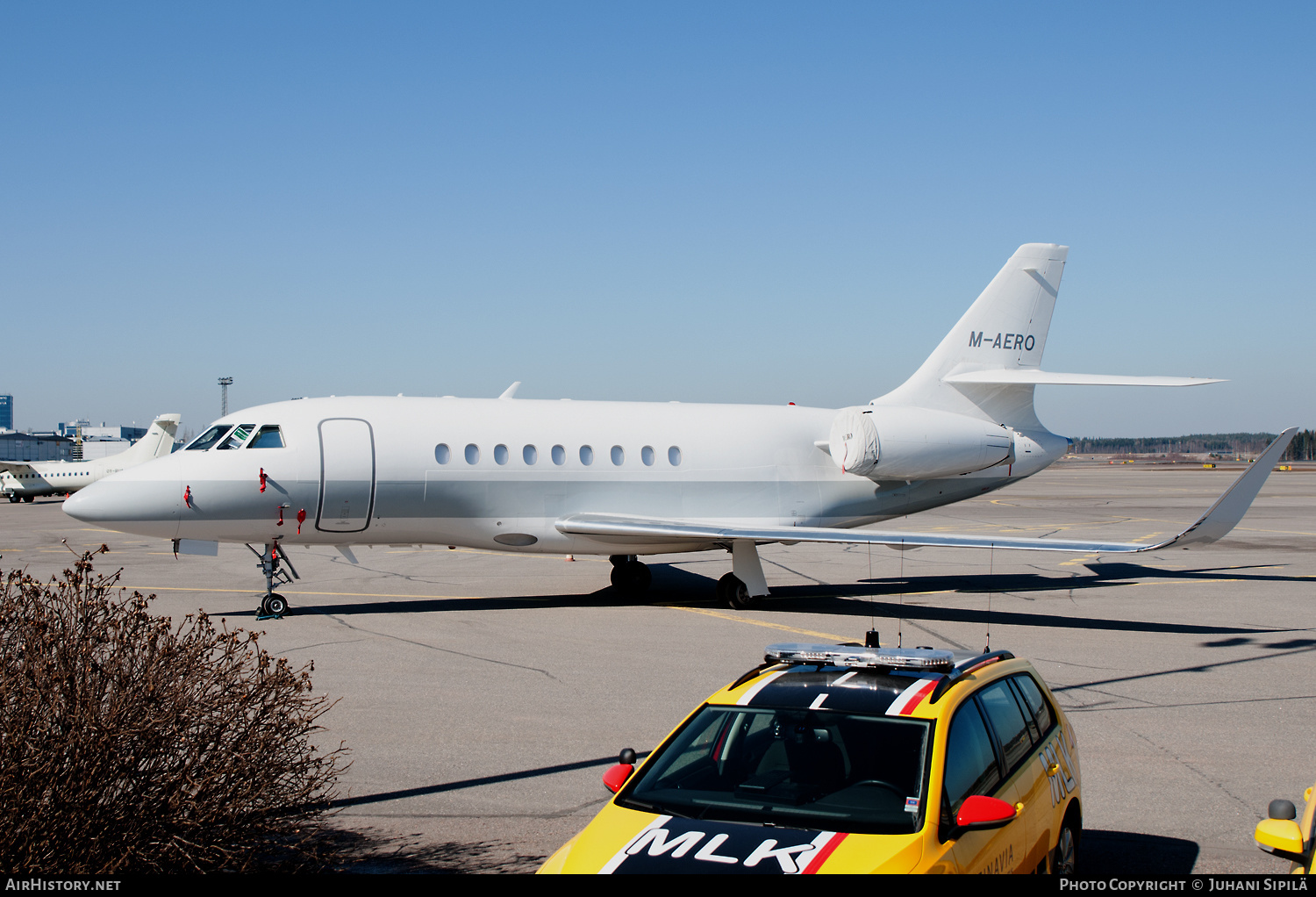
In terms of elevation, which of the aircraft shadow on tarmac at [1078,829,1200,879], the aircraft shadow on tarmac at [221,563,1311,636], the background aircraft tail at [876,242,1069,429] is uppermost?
the background aircraft tail at [876,242,1069,429]

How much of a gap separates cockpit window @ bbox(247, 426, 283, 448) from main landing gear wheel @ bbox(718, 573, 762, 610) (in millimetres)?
7585

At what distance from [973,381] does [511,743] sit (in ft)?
47.9

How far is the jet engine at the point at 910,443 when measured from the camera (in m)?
19.2

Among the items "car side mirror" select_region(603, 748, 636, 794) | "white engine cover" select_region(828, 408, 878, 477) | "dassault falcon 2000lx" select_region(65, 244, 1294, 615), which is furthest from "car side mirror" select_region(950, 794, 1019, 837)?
"white engine cover" select_region(828, 408, 878, 477)

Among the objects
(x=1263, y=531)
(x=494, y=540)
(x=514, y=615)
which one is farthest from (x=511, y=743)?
(x=1263, y=531)

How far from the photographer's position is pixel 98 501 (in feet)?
50.4

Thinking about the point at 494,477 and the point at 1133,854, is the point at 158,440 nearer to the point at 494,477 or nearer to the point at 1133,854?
the point at 494,477

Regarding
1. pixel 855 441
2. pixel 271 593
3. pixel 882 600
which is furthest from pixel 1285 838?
pixel 855 441

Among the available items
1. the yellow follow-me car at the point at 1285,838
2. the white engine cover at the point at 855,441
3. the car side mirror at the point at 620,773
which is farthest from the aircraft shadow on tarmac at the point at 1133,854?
the white engine cover at the point at 855,441

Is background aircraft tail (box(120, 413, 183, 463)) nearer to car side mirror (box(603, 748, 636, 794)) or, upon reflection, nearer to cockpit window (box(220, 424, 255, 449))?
cockpit window (box(220, 424, 255, 449))

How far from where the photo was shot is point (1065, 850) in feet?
18.2

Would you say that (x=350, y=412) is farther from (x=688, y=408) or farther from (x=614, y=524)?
(x=688, y=408)

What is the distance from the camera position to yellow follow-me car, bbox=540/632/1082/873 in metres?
4.25

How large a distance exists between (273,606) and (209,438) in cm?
289
